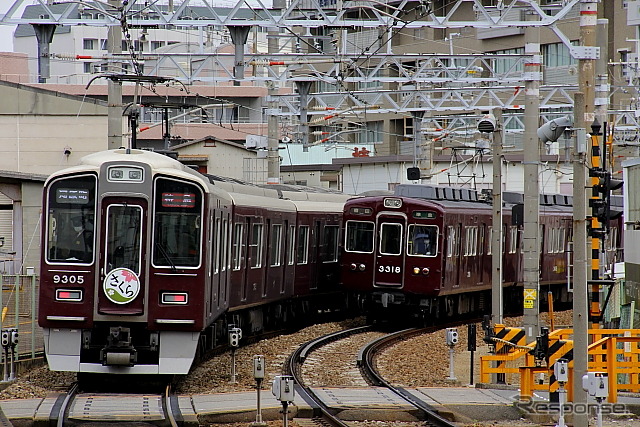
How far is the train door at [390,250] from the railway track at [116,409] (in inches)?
349

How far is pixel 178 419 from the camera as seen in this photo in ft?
33.9

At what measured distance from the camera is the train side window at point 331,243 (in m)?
22.3

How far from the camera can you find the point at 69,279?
12141 millimetres

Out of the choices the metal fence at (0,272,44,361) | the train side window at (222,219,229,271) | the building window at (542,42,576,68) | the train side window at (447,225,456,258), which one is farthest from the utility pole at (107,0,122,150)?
the building window at (542,42,576,68)

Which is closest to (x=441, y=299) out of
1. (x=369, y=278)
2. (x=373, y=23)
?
(x=369, y=278)

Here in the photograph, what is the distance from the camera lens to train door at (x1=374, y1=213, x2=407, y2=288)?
2044 centimetres

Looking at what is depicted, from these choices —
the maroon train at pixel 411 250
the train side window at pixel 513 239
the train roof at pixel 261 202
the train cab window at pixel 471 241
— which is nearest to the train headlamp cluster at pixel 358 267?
the maroon train at pixel 411 250

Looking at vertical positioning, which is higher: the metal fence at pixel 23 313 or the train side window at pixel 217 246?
the train side window at pixel 217 246

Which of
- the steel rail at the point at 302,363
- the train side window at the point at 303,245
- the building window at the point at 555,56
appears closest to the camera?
the steel rail at the point at 302,363

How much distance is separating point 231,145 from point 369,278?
66.8 ft

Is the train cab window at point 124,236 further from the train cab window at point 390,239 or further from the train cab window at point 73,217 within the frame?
the train cab window at point 390,239

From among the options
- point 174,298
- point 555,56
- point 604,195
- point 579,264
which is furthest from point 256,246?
point 555,56

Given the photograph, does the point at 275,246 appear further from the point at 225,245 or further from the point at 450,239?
the point at 225,245

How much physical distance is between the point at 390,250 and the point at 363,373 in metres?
6.15
